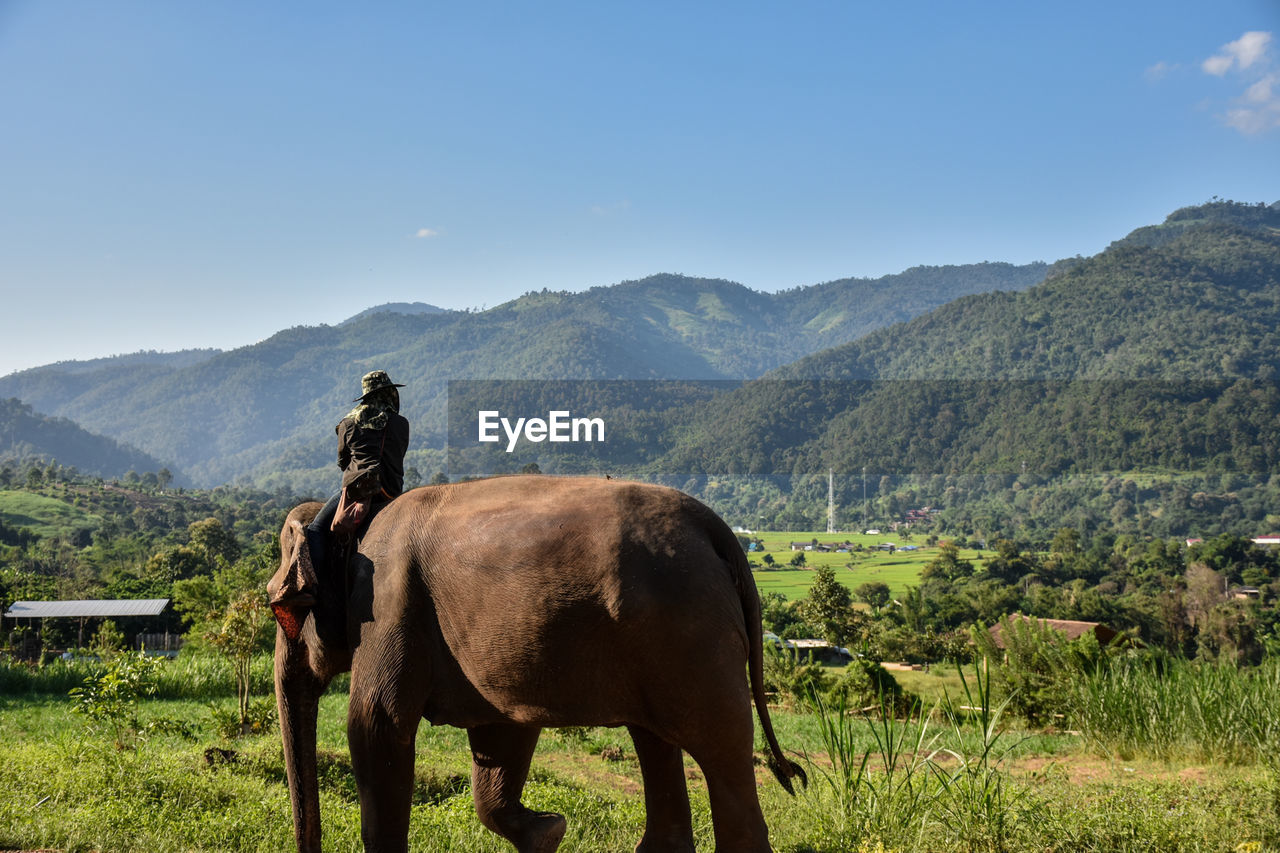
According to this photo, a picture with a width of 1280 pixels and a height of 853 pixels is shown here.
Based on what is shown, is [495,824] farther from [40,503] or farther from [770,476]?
[770,476]

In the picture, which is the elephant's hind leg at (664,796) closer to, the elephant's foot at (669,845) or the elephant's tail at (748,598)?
the elephant's foot at (669,845)

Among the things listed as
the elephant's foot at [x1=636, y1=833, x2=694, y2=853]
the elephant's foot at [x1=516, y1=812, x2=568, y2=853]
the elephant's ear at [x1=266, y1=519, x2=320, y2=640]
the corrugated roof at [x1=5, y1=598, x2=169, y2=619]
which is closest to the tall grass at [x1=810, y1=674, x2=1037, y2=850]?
the elephant's foot at [x1=636, y1=833, x2=694, y2=853]

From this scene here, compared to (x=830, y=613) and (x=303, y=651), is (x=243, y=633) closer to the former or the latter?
(x=303, y=651)

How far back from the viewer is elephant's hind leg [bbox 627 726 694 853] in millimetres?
4285

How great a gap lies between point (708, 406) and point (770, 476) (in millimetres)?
24682

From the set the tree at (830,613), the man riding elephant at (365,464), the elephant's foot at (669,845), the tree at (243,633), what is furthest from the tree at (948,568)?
the man riding elephant at (365,464)

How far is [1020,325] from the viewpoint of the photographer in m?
168

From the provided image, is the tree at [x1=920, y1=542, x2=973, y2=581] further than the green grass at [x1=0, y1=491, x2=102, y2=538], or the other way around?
the green grass at [x1=0, y1=491, x2=102, y2=538]

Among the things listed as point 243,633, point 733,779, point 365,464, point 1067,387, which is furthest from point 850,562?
point 733,779

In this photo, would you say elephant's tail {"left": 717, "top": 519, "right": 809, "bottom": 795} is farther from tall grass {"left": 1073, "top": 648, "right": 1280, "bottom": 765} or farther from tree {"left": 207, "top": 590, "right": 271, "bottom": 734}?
tree {"left": 207, "top": 590, "right": 271, "bottom": 734}

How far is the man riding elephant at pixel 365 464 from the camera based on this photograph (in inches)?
174

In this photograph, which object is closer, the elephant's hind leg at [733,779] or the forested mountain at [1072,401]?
the elephant's hind leg at [733,779]

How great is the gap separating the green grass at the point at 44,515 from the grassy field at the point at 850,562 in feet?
193

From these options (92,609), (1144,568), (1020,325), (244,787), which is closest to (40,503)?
(92,609)
